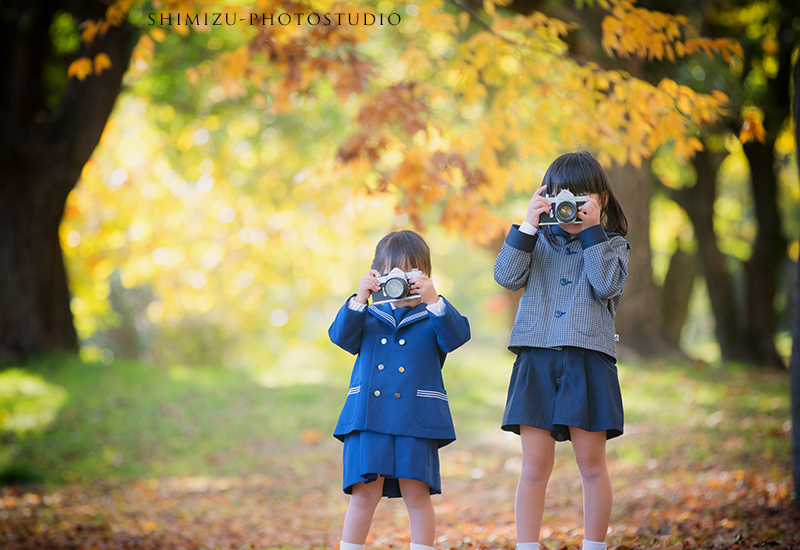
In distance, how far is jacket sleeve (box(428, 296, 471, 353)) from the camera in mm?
2730

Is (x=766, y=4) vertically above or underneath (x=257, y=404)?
→ above

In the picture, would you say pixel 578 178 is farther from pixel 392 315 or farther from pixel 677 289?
pixel 677 289

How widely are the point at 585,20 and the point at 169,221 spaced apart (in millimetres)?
8133

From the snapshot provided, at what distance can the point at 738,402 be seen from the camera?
7.06 m

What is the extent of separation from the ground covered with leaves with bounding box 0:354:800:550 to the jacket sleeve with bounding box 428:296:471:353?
4.39 ft

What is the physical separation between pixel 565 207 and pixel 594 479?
111 centimetres

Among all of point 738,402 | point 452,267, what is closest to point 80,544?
point 738,402

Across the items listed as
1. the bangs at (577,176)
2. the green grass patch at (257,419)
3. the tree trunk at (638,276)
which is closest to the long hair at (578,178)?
the bangs at (577,176)

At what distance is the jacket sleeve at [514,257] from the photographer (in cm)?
276

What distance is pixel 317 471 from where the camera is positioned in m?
6.82

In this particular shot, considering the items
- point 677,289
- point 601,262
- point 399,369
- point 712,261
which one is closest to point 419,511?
point 399,369

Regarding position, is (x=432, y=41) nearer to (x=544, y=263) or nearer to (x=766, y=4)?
(x=766, y=4)

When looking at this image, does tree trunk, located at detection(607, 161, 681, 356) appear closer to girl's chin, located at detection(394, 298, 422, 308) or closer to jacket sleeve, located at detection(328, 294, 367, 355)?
girl's chin, located at detection(394, 298, 422, 308)

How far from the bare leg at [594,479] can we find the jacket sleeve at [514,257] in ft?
2.19
